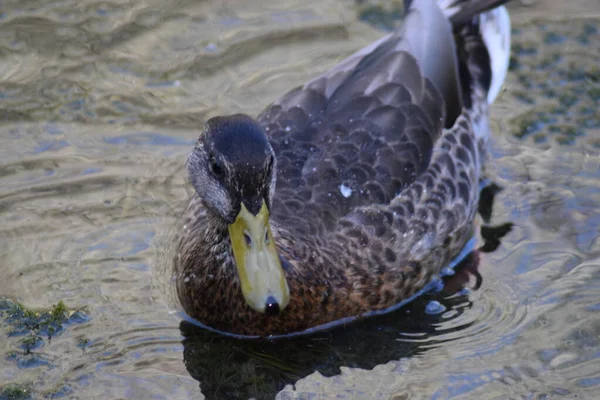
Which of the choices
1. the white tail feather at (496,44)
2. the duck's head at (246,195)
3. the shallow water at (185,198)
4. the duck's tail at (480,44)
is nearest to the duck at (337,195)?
the duck's head at (246,195)

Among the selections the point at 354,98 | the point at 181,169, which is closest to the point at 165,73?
the point at 181,169

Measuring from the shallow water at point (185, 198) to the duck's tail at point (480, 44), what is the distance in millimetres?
438

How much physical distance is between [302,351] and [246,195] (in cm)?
121

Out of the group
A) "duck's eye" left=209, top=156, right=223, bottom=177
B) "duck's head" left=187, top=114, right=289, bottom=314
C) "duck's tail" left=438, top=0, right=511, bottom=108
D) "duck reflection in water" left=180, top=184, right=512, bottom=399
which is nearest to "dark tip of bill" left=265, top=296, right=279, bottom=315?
"duck's head" left=187, top=114, right=289, bottom=314

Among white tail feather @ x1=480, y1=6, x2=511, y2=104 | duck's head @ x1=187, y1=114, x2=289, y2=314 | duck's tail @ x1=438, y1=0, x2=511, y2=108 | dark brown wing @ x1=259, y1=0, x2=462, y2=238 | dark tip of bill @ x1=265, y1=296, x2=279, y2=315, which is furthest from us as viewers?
white tail feather @ x1=480, y1=6, x2=511, y2=104

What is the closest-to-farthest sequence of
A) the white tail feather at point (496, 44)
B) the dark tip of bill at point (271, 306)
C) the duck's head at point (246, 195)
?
the duck's head at point (246, 195) → the dark tip of bill at point (271, 306) → the white tail feather at point (496, 44)

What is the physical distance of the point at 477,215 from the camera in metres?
8.20

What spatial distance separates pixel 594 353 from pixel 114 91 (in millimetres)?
4714

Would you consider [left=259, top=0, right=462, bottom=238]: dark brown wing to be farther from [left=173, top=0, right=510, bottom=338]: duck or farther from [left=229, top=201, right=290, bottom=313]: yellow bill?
[left=229, top=201, right=290, bottom=313]: yellow bill

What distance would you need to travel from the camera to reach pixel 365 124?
7.29 meters

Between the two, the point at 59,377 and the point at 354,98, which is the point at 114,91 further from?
the point at 59,377

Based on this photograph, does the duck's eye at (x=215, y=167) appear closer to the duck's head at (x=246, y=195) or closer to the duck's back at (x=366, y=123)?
the duck's head at (x=246, y=195)

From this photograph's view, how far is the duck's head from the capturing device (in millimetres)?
6109

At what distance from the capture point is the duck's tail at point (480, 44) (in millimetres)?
8516
